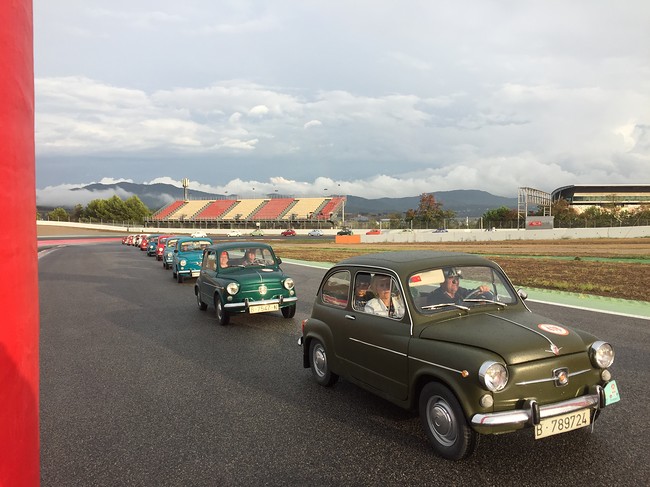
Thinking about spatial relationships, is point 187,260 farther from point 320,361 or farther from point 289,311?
point 320,361

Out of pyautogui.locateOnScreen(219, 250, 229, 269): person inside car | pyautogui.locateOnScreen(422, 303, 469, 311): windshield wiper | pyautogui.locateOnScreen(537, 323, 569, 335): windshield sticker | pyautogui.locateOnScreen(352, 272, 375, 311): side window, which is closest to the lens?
pyautogui.locateOnScreen(537, 323, 569, 335): windshield sticker

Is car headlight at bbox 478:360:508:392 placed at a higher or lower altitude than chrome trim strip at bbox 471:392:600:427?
higher

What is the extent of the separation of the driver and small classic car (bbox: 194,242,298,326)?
539cm

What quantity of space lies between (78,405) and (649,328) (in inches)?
357

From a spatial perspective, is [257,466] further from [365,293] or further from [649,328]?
[649,328]

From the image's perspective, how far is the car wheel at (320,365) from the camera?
5.47 m

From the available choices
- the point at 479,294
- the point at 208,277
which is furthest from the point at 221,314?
the point at 479,294

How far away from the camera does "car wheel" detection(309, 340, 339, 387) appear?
5.47 m

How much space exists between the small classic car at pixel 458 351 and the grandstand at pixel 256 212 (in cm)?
8995

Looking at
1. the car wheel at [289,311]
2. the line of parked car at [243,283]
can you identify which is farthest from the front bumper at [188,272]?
the car wheel at [289,311]

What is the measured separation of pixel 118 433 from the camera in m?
4.41

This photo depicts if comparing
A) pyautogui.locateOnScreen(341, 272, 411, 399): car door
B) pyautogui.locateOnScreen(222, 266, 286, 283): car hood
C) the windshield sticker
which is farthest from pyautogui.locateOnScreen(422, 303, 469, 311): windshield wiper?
pyautogui.locateOnScreen(222, 266, 286, 283): car hood

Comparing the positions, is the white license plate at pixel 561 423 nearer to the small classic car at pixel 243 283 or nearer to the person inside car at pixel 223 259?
the small classic car at pixel 243 283

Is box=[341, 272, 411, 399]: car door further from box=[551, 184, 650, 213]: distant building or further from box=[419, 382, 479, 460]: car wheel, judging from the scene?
box=[551, 184, 650, 213]: distant building
